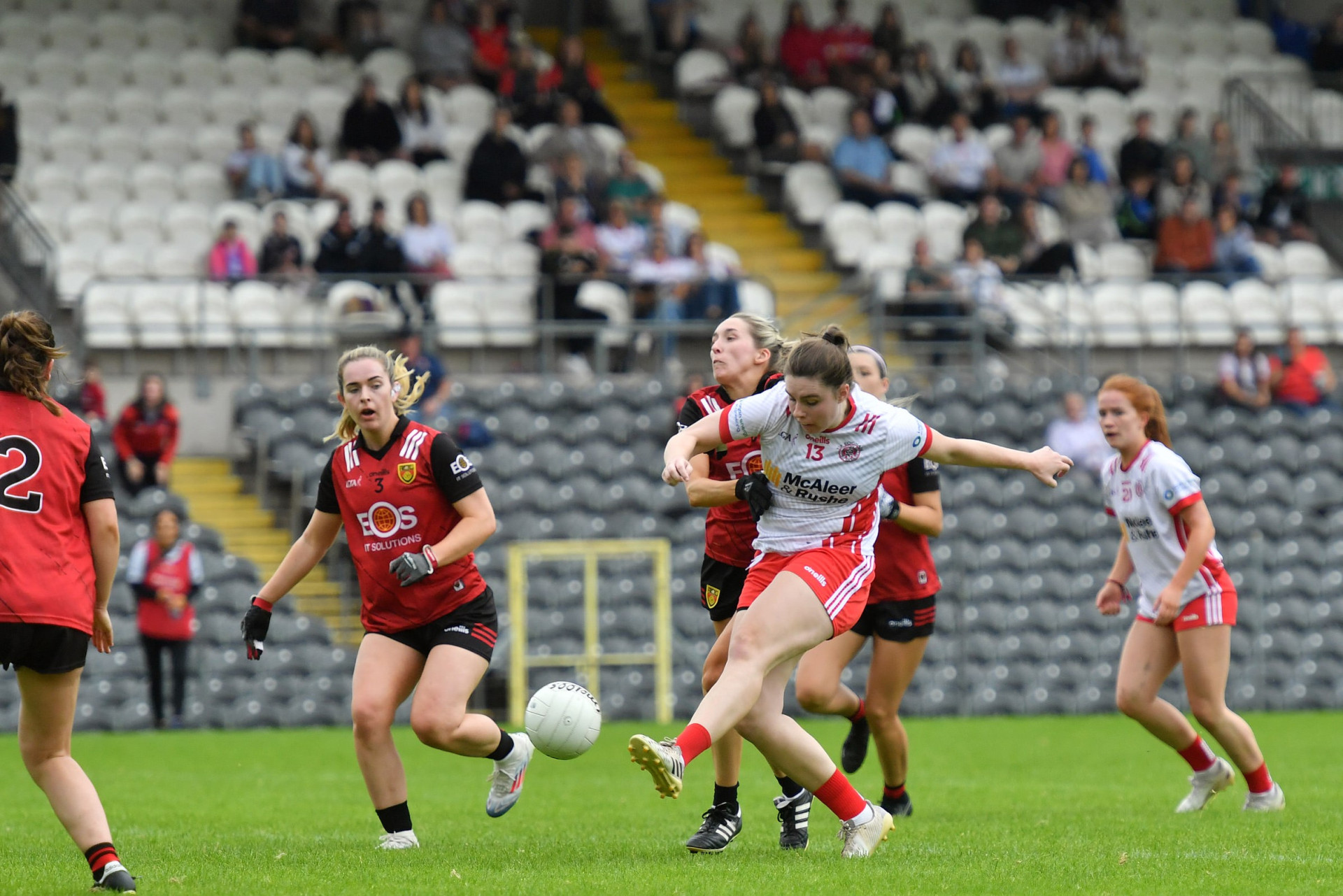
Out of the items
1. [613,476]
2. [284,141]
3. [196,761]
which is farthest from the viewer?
[284,141]

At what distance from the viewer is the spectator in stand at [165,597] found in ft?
49.5

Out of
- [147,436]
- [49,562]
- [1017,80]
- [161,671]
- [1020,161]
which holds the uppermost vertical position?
[1017,80]

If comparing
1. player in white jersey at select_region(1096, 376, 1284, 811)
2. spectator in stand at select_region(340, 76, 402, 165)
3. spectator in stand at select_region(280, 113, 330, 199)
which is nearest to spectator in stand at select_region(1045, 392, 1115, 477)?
spectator in stand at select_region(340, 76, 402, 165)

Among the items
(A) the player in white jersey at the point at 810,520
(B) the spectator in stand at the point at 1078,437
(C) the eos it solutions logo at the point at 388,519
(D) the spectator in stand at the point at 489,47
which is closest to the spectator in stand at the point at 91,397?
(D) the spectator in stand at the point at 489,47

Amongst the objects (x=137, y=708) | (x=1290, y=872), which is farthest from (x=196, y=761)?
(x=1290, y=872)

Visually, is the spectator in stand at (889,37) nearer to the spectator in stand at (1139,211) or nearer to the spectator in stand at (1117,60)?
the spectator in stand at (1117,60)

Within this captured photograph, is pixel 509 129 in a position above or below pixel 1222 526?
above

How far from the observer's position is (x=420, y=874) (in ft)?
20.3

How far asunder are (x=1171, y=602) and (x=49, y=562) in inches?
197

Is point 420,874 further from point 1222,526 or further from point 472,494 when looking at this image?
point 1222,526

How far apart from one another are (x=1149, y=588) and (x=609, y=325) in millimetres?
9466

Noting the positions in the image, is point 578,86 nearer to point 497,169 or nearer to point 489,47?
point 489,47

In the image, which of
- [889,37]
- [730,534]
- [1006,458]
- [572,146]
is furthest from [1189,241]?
[1006,458]

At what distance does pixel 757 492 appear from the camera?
254 inches
